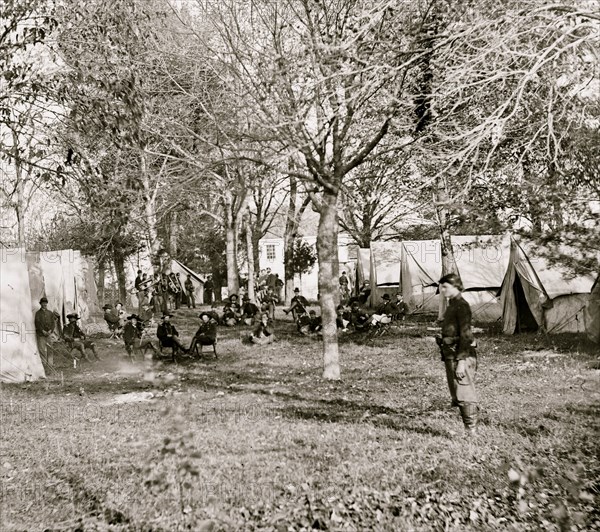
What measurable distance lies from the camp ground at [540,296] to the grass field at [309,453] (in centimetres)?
423

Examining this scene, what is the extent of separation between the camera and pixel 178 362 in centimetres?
1658

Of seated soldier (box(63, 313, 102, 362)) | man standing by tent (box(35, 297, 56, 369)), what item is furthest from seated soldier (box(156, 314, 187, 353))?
man standing by tent (box(35, 297, 56, 369))

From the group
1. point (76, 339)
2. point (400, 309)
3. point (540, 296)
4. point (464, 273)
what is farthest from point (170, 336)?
A: point (464, 273)

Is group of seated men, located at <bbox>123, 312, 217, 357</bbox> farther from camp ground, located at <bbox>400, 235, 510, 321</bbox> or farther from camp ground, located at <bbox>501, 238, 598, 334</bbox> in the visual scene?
camp ground, located at <bbox>501, 238, 598, 334</bbox>

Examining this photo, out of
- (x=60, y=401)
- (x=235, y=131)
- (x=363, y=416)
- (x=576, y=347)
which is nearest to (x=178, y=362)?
(x=60, y=401)

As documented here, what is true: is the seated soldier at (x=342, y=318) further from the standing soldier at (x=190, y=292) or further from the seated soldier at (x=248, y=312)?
the standing soldier at (x=190, y=292)

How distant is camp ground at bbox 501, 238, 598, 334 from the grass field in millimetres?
4235

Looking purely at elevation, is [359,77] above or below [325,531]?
above

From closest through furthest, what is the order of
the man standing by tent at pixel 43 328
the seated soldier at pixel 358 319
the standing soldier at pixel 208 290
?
the man standing by tent at pixel 43 328 < the seated soldier at pixel 358 319 < the standing soldier at pixel 208 290

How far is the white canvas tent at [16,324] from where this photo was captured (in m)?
14.7

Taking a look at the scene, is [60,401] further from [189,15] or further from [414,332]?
[414,332]

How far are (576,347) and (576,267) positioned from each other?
1935 mm

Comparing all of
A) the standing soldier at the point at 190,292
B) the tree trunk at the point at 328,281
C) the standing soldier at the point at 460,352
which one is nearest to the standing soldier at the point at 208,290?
the standing soldier at the point at 190,292

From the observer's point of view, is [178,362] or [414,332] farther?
[414,332]
